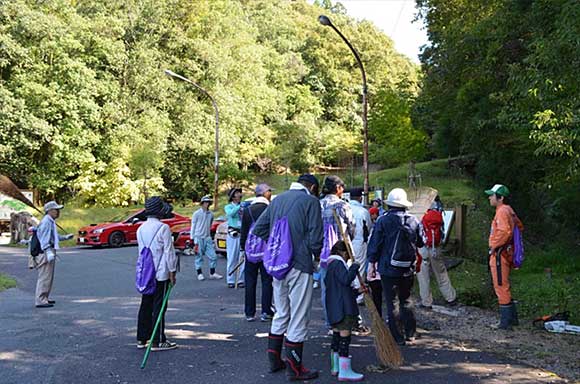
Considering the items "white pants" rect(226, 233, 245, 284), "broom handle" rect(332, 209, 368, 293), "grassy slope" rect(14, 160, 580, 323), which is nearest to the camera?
"broom handle" rect(332, 209, 368, 293)

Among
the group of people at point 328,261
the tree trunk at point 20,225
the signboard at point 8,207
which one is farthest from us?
the signboard at point 8,207

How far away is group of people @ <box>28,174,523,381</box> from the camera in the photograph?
18.2 ft

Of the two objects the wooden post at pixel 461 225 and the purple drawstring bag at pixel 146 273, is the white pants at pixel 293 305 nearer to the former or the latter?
the purple drawstring bag at pixel 146 273

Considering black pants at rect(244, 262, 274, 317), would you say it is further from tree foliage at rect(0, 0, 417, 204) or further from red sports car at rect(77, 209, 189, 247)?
tree foliage at rect(0, 0, 417, 204)

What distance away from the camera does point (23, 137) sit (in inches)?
1232

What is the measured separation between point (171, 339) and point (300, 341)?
2.28 m

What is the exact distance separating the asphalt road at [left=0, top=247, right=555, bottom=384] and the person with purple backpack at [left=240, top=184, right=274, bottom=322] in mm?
261

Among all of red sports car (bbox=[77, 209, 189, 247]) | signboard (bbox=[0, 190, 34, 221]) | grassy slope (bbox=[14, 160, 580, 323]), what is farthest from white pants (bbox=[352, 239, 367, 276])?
signboard (bbox=[0, 190, 34, 221])

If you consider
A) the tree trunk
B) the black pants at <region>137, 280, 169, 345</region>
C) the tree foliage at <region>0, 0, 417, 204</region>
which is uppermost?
the tree foliage at <region>0, 0, 417, 204</region>

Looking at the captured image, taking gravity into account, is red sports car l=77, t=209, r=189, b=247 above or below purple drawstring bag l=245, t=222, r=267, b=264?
above

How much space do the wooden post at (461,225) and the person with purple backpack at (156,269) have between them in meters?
9.14

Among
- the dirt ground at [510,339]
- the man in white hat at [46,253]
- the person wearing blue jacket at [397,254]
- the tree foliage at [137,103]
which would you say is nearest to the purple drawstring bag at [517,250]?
the dirt ground at [510,339]

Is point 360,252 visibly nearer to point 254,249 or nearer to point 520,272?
point 254,249

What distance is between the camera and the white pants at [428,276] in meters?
9.10
